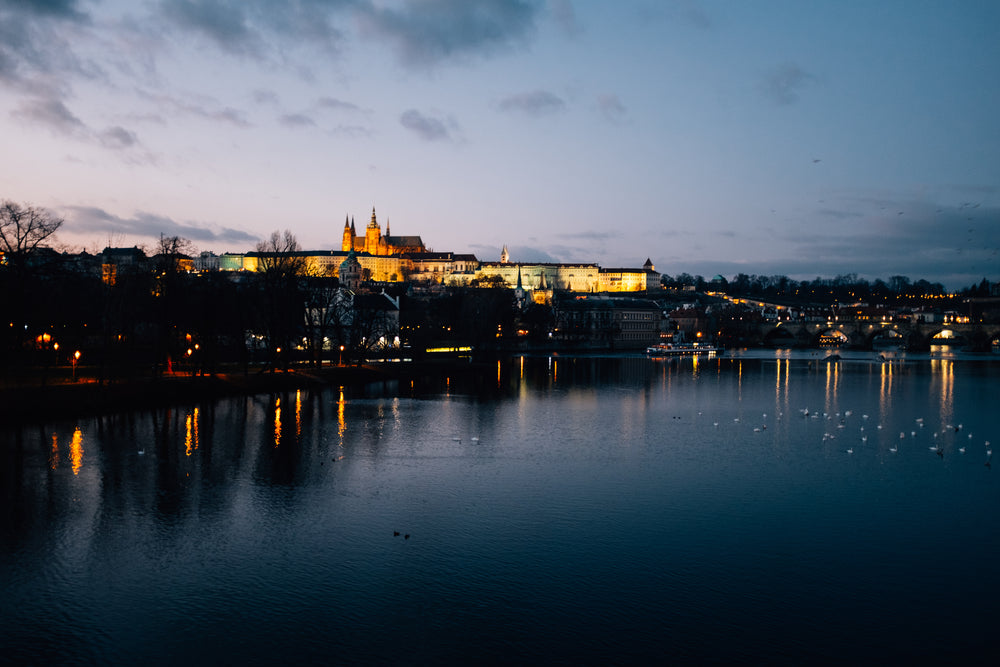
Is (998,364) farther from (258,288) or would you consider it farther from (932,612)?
(932,612)

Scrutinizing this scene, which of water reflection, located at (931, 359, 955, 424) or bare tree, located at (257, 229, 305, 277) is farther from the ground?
bare tree, located at (257, 229, 305, 277)

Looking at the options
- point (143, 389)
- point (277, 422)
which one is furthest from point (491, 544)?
point (143, 389)

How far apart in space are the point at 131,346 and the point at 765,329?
11002 cm

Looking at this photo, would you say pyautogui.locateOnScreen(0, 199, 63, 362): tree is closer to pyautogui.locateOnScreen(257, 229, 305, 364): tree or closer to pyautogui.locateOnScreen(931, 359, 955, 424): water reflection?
pyautogui.locateOnScreen(257, 229, 305, 364): tree

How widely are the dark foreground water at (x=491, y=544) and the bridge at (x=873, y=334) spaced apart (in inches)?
3471

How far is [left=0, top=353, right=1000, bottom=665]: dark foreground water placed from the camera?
11805mm

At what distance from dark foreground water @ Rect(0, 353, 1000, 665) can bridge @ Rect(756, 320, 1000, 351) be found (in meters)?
88.2

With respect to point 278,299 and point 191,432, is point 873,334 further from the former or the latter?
point 191,432

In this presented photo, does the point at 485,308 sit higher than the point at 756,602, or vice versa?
the point at 485,308

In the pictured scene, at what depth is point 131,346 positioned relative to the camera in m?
43.9

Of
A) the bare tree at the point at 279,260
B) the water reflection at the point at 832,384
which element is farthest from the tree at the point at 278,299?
the water reflection at the point at 832,384

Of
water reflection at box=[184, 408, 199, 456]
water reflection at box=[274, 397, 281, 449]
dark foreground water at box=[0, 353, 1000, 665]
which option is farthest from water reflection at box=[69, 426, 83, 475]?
water reflection at box=[274, 397, 281, 449]

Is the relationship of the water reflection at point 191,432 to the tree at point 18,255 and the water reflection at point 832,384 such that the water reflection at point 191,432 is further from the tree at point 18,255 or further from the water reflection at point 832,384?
the water reflection at point 832,384

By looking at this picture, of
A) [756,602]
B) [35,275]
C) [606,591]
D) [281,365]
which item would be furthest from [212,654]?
[281,365]
